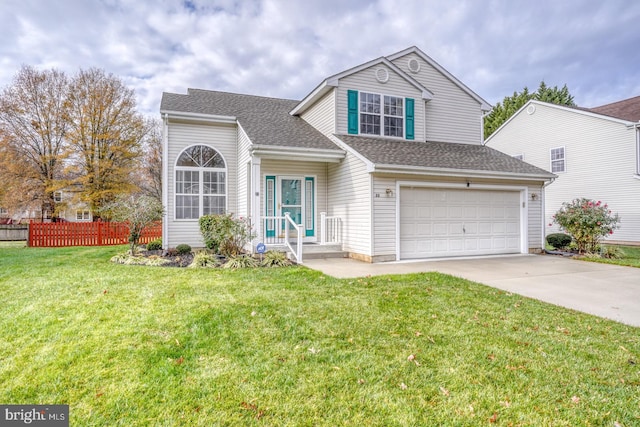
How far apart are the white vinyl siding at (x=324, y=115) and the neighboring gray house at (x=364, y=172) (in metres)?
0.06

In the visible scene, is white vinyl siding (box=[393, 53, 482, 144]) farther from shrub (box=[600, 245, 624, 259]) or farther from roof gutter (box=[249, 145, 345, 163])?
shrub (box=[600, 245, 624, 259])

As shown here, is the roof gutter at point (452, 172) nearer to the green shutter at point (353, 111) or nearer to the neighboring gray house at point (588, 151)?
the green shutter at point (353, 111)

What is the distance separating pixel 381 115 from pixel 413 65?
9.33 ft

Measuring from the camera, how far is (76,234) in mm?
14062

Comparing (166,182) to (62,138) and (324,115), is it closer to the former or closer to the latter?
(324,115)

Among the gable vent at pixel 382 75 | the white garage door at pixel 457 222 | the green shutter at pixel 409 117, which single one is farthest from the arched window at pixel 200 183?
the green shutter at pixel 409 117

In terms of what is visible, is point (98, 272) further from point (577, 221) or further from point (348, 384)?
point (577, 221)

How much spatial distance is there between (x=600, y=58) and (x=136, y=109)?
2849cm

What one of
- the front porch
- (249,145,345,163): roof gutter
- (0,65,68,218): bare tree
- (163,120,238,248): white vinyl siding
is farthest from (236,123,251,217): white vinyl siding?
(0,65,68,218): bare tree

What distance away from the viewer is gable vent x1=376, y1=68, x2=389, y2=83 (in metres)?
11.1

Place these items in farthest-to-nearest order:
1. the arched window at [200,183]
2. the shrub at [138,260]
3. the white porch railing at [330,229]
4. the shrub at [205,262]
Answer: the arched window at [200,183], the white porch railing at [330,229], the shrub at [138,260], the shrub at [205,262]

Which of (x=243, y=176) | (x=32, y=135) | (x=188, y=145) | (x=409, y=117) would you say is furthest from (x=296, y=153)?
(x=32, y=135)

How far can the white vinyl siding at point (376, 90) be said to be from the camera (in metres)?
10.8

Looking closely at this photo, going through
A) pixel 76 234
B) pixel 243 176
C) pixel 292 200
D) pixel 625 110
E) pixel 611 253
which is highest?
pixel 625 110
